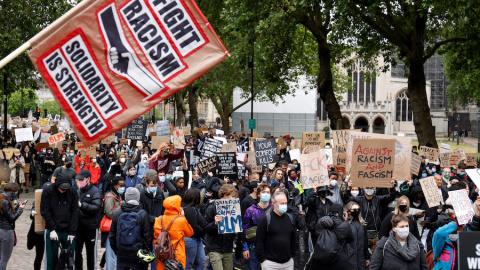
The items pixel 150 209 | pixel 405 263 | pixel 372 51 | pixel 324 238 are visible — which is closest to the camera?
pixel 405 263

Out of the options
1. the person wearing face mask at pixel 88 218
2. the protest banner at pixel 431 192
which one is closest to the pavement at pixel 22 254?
the person wearing face mask at pixel 88 218

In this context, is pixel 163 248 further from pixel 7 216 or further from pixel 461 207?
pixel 461 207

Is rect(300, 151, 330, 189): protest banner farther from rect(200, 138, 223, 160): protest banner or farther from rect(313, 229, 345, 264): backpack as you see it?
rect(200, 138, 223, 160): protest banner

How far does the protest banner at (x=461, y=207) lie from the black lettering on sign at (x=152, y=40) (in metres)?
4.68

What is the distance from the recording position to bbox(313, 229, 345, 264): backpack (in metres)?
6.76

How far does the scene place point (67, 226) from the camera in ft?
27.0

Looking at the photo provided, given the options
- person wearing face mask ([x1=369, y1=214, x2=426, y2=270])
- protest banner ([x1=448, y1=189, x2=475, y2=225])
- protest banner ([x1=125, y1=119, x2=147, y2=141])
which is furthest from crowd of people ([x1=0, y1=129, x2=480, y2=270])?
protest banner ([x1=125, y1=119, x2=147, y2=141])

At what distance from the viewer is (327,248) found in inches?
267

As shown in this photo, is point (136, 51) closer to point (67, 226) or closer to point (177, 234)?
point (177, 234)

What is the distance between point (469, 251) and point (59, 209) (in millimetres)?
5318

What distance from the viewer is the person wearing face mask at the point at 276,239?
716 centimetres

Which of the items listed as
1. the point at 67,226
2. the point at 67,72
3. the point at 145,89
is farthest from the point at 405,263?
the point at 67,226

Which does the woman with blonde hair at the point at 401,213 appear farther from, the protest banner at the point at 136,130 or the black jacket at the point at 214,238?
the protest banner at the point at 136,130

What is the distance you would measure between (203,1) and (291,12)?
43.9 feet
